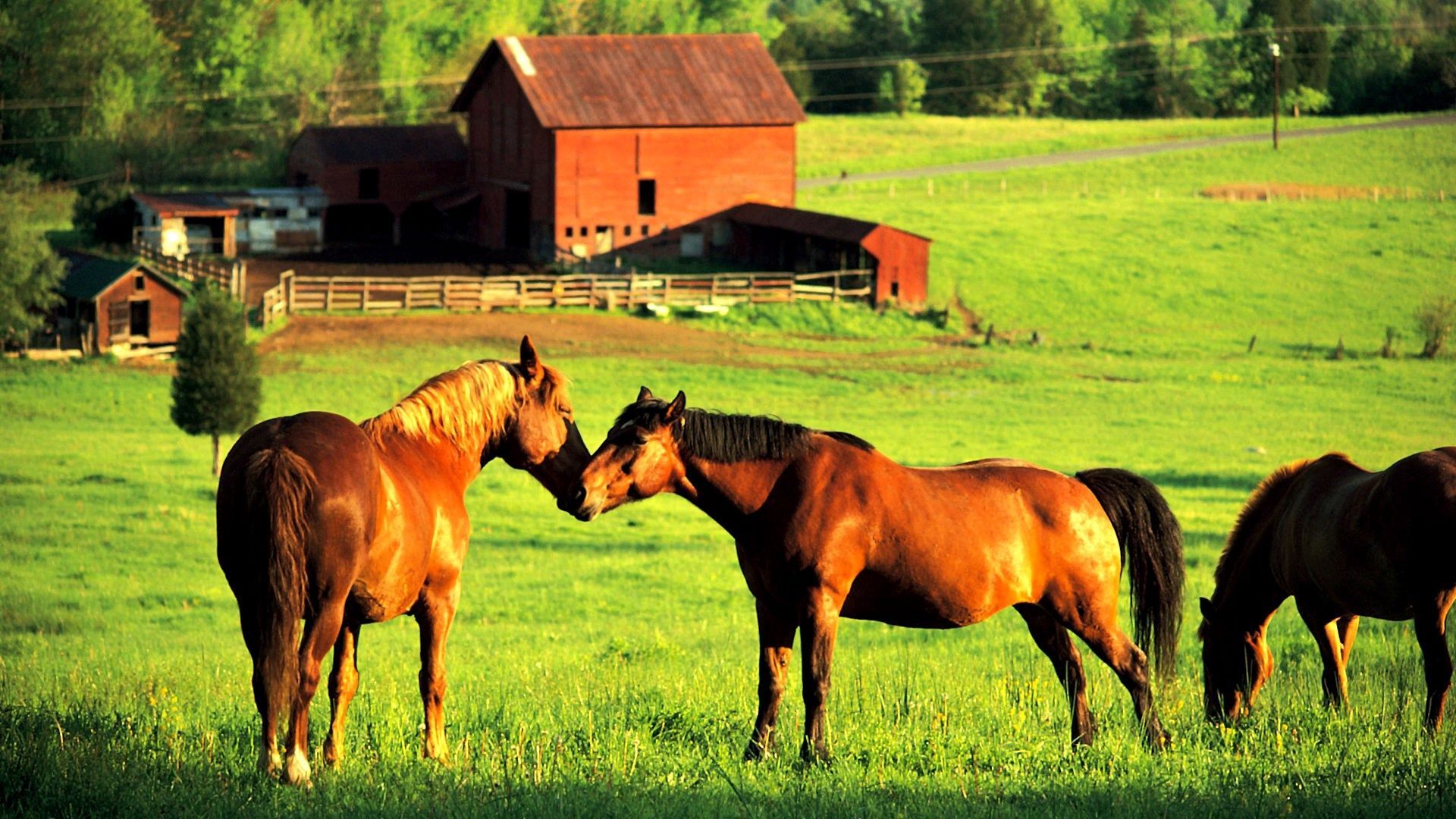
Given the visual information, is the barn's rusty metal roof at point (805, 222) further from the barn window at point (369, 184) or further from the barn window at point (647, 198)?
the barn window at point (369, 184)

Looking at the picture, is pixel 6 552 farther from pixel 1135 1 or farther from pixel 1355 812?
pixel 1135 1

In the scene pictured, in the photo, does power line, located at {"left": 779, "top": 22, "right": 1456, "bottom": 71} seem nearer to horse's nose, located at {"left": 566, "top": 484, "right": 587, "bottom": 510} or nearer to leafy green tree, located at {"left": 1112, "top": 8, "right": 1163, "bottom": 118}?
leafy green tree, located at {"left": 1112, "top": 8, "right": 1163, "bottom": 118}

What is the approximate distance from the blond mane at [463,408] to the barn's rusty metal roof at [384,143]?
53.2m

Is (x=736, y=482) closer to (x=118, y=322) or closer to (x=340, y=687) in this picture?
(x=340, y=687)

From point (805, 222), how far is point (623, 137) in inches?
307

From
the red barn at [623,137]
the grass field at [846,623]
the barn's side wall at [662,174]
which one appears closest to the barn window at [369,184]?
the red barn at [623,137]

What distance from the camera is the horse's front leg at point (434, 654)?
26.6 ft

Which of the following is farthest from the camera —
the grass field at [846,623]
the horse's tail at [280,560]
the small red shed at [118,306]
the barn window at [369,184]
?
the barn window at [369,184]

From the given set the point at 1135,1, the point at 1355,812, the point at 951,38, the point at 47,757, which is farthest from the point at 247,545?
the point at 1135,1

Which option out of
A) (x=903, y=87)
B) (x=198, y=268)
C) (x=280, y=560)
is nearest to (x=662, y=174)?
Answer: (x=198, y=268)

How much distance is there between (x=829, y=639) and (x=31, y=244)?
123 feet

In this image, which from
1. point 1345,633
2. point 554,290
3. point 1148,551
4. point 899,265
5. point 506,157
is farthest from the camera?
point 506,157

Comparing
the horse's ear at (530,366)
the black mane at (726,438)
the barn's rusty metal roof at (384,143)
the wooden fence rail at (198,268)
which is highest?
the barn's rusty metal roof at (384,143)

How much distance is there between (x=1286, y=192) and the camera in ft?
188
